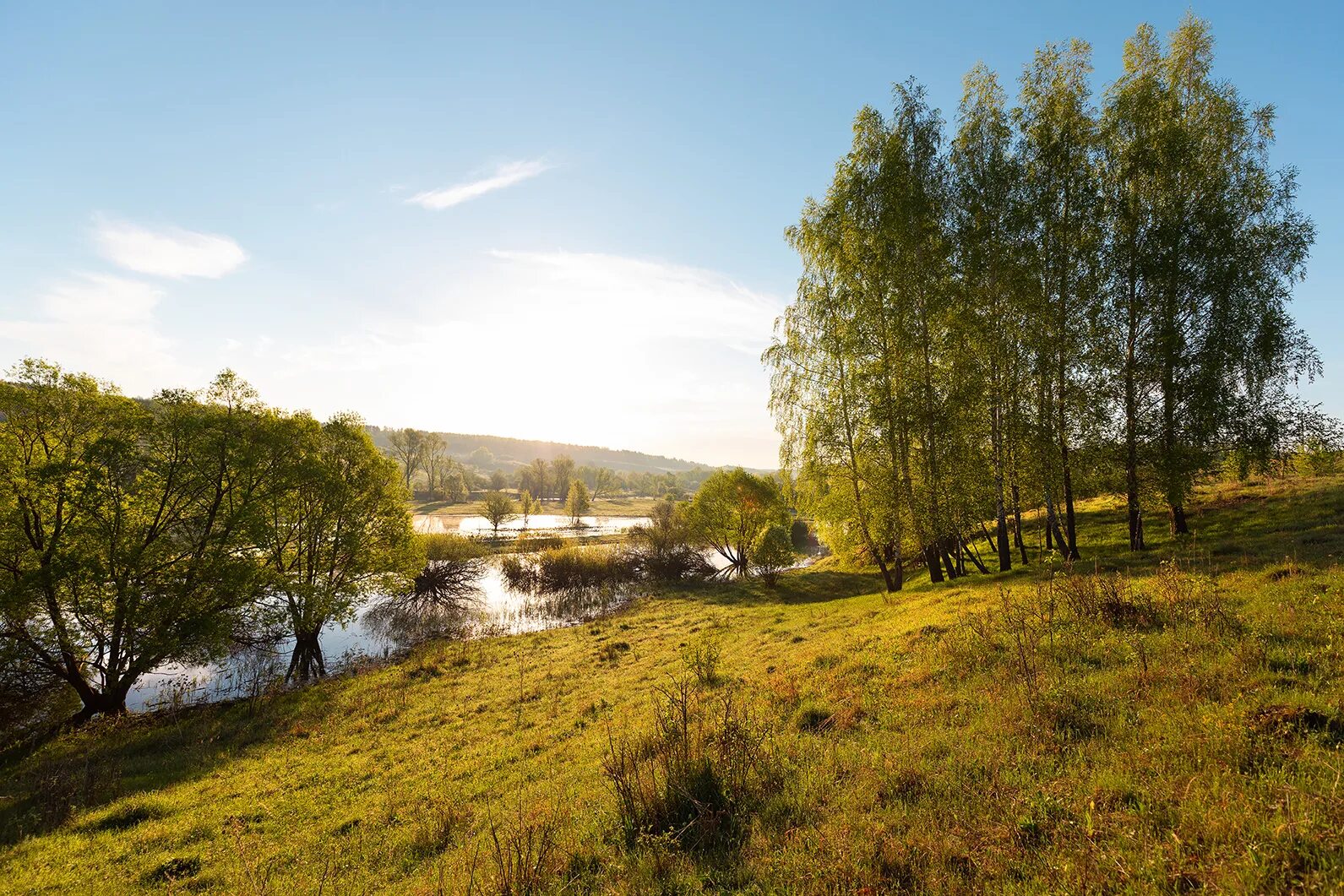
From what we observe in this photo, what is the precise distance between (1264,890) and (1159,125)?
85.9 ft

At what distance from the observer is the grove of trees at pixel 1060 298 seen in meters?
19.4

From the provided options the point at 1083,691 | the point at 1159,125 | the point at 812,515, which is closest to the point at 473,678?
the point at 812,515

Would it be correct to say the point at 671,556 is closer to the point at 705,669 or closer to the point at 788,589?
the point at 788,589

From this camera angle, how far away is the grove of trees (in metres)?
19.4

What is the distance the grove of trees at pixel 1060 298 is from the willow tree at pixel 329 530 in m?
27.3

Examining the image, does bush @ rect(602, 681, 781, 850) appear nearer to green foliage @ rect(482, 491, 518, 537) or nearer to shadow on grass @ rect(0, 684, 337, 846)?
shadow on grass @ rect(0, 684, 337, 846)

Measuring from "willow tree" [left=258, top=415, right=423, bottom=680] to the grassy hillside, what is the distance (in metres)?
7.96

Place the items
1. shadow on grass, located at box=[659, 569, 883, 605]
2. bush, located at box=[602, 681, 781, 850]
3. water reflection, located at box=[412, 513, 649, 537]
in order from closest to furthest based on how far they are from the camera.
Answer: bush, located at box=[602, 681, 781, 850], shadow on grass, located at box=[659, 569, 883, 605], water reflection, located at box=[412, 513, 649, 537]

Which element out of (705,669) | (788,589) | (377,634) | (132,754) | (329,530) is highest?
(329,530)

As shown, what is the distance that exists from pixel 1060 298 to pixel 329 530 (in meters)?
38.2

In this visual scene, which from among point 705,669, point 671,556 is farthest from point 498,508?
point 705,669

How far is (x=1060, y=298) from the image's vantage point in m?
19.7

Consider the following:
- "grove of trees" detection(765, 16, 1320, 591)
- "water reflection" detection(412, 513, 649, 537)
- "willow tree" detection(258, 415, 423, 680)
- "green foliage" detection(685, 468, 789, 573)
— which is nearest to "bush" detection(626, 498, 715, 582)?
"green foliage" detection(685, 468, 789, 573)

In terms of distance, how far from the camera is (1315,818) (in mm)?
4684
